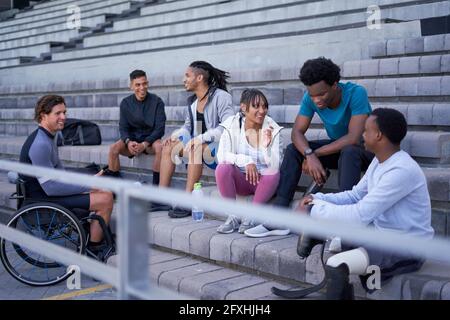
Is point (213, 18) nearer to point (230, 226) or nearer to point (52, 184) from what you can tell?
point (52, 184)

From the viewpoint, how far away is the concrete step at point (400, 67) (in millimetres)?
5059

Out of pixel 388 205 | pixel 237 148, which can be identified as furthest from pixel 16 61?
pixel 388 205

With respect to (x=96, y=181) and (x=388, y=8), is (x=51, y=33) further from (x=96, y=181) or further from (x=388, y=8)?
(x=96, y=181)

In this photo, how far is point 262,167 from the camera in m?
4.31

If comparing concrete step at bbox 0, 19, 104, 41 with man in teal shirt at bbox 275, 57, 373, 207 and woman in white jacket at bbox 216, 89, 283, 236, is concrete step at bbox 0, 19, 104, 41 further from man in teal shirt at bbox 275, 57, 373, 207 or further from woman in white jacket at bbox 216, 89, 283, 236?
man in teal shirt at bbox 275, 57, 373, 207

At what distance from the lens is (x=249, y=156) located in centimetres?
432

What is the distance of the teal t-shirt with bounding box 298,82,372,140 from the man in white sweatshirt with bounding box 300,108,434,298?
899mm

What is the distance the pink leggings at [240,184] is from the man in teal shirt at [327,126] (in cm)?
11

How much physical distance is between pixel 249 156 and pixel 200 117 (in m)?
1.06

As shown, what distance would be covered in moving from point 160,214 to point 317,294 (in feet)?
6.42

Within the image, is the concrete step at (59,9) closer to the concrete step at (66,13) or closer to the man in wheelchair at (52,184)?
the concrete step at (66,13)

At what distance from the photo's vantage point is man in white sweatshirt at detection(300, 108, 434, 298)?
2.95 meters

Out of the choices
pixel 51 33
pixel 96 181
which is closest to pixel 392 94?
pixel 96 181
